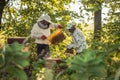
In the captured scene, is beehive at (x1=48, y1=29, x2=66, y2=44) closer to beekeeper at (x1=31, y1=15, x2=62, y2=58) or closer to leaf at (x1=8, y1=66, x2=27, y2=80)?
beekeeper at (x1=31, y1=15, x2=62, y2=58)

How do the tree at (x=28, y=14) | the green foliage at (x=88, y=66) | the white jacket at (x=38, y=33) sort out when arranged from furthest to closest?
the tree at (x=28, y=14) < the white jacket at (x=38, y=33) < the green foliage at (x=88, y=66)

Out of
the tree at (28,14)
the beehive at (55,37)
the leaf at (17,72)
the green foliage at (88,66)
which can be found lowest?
the tree at (28,14)

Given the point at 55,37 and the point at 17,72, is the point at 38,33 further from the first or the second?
the point at 17,72

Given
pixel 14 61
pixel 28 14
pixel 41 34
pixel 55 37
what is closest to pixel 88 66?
pixel 14 61

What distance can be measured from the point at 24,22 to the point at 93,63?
17714 millimetres

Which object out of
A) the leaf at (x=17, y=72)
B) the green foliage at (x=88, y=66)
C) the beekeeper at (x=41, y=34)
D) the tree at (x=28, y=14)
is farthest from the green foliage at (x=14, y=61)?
the tree at (x=28, y=14)

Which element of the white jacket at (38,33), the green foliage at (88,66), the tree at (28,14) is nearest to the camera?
the green foliage at (88,66)

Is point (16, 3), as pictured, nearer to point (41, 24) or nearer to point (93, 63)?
point (41, 24)

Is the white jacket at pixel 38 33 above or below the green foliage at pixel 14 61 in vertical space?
below

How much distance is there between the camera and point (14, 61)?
924 millimetres

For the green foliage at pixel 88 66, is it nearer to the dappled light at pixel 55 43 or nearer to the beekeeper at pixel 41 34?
the dappled light at pixel 55 43

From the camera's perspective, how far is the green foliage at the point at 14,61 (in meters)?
0.91

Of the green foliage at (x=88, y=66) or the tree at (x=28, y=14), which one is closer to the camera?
the green foliage at (x=88, y=66)

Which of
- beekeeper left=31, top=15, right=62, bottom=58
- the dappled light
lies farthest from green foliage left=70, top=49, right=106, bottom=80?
beekeeper left=31, top=15, right=62, bottom=58
